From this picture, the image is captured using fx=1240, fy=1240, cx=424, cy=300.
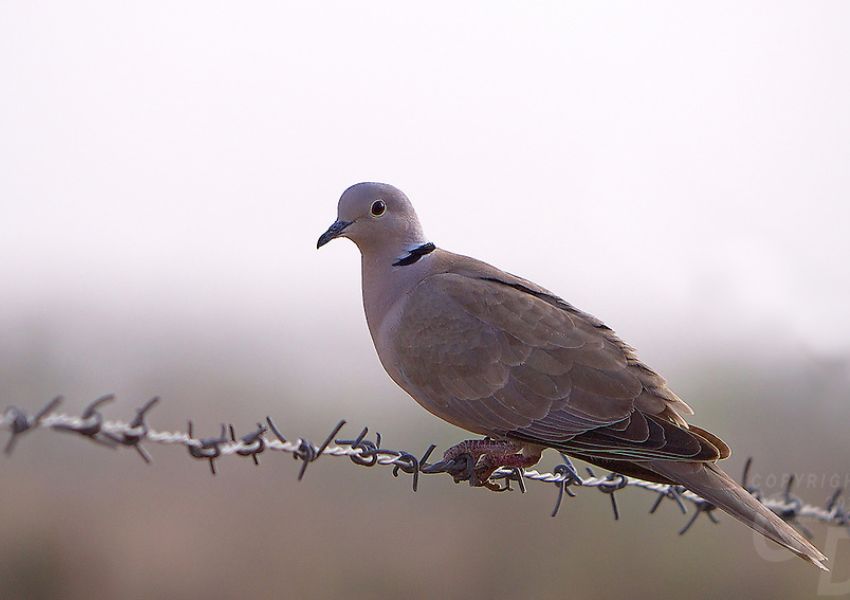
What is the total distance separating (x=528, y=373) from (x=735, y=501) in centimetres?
93

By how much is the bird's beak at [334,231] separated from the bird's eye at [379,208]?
0.12 m

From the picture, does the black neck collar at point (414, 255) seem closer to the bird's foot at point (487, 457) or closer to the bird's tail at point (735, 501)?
the bird's foot at point (487, 457)

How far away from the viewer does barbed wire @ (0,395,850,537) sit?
2.75 m

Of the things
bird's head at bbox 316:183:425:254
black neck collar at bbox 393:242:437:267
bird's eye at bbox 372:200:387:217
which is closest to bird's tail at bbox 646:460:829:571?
black neck collar at bbox 393:242:437:267

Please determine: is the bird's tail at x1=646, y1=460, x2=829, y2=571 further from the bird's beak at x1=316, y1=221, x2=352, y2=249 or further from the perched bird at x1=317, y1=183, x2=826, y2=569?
the bird's beak at x1=316, y1=221, x2=352, y2=249

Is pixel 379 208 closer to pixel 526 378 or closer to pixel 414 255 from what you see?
pixel 414 255

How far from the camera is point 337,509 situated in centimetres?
1099

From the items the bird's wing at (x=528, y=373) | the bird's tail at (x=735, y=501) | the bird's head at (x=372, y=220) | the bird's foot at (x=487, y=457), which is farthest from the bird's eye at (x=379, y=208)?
the bird's tail at (x=735, y=501)

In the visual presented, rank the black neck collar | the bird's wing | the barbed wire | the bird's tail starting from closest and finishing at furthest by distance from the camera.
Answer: the barbed wire < the bird's tail < the bird's wing < the black neck collar

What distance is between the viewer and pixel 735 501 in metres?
4.36

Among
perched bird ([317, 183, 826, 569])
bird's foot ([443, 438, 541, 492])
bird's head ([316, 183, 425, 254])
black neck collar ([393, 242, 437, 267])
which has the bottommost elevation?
bird's foot ([443, 438, 541, 492])

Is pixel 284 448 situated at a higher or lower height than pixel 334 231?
lower

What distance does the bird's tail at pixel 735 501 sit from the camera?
422 cm

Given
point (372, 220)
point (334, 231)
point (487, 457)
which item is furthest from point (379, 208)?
point (487, 457)
